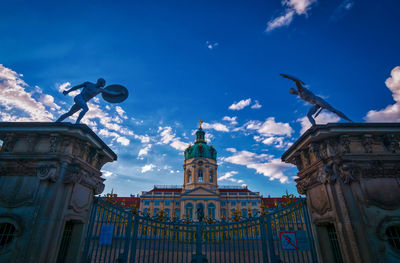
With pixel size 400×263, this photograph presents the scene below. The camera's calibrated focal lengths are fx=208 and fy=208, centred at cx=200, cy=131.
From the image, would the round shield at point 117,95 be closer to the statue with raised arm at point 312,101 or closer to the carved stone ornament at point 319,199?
the statue with raised arm at point 312,101

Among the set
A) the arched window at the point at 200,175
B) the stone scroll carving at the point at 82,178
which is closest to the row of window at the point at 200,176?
the arched window at the point at 200,175

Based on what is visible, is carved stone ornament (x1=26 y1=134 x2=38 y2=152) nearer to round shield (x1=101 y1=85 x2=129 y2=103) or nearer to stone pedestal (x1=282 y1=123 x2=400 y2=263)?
round shield (x1=101 y1=85 x2=129 y2=103)

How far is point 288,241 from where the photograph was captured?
6.61 m

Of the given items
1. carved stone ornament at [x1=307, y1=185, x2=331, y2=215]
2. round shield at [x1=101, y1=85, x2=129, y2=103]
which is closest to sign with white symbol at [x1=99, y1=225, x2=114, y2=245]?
round shield at [x1=101, y1=85, x2=129, y2=103]

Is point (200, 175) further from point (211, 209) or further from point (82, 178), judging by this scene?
point (82, 178)

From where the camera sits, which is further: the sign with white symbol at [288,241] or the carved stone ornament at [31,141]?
the sign with white symbol at [288,241]

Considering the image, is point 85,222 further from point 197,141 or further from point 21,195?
point 197,141

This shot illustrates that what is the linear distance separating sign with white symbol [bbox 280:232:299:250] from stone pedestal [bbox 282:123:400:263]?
0.69m

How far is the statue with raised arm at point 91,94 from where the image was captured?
6.96 m

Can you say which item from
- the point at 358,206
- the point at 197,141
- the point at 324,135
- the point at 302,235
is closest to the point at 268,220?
the point at 302,235

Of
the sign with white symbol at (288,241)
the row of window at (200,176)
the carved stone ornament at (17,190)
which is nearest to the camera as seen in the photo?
the carved stone ornament at (17,190)

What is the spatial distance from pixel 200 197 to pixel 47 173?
4777 cm

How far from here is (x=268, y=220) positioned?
7.25 metres

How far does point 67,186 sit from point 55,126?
177 cm
